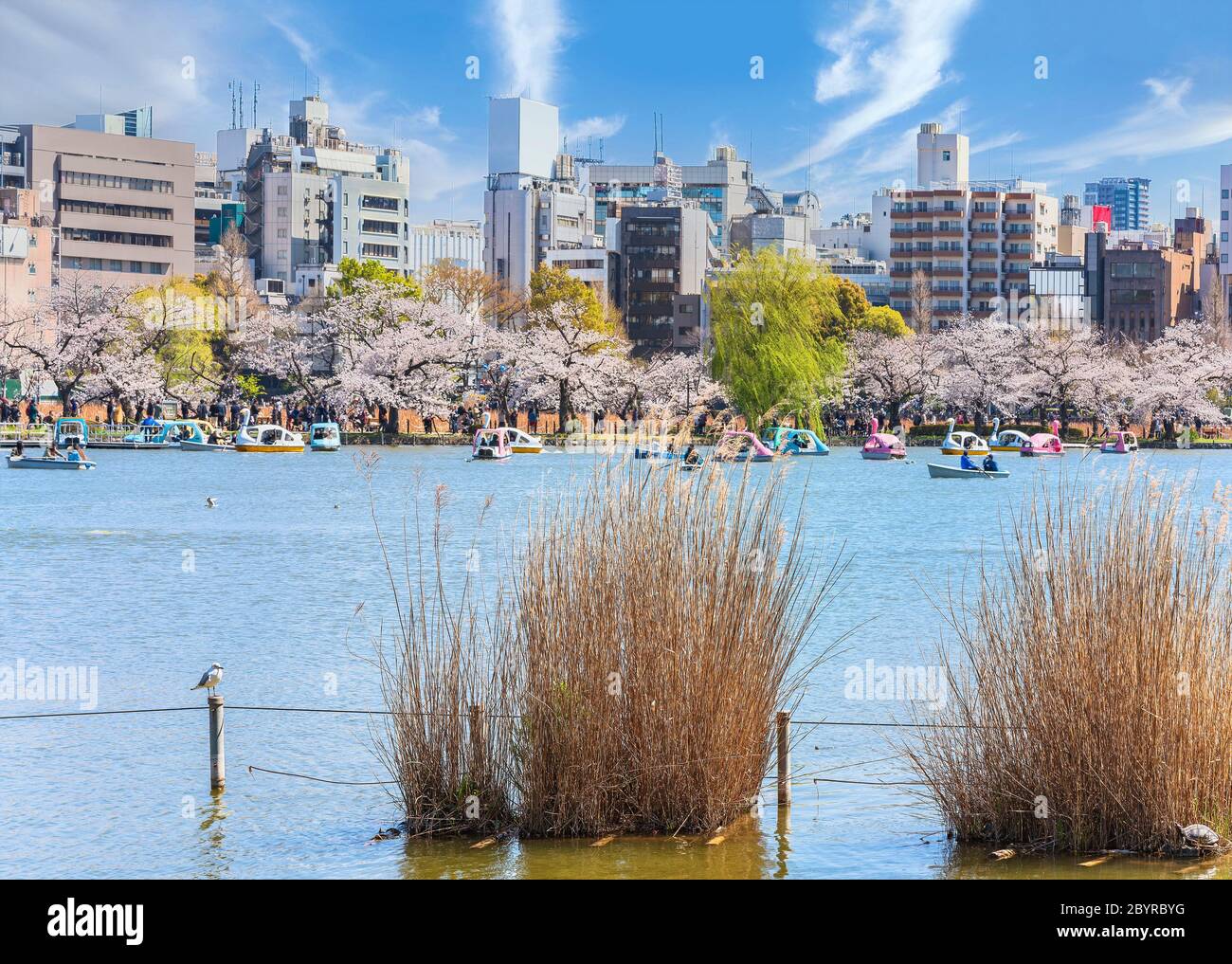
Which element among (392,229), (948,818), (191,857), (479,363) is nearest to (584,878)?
(948,818)

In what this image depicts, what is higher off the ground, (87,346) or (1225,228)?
(1225,228)

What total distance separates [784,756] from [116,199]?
126245 millimetres

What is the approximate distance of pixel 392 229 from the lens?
500 ft

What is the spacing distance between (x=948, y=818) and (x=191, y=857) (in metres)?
5.38

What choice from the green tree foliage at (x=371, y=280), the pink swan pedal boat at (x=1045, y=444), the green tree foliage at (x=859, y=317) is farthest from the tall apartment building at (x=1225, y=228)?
the green tree foliage at (x=371, y=280)

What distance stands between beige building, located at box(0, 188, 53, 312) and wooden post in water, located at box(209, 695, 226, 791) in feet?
265

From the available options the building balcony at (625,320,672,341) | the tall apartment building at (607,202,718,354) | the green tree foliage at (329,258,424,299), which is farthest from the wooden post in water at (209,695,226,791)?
the tall apartment building at (607,202,718,354)

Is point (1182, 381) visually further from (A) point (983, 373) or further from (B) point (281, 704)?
(B) point (281, 704)

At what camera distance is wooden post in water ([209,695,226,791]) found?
449 inches

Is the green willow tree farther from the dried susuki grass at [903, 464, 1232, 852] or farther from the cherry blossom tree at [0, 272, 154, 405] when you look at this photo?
the dried susuki grass at [903, 464, 1232, 852]

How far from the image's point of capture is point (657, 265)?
131m

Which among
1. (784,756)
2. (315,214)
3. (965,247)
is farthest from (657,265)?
(784,756)

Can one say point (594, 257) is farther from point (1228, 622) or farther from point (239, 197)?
point (1228, 622)

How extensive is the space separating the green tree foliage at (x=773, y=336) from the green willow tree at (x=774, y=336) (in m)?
0.04
